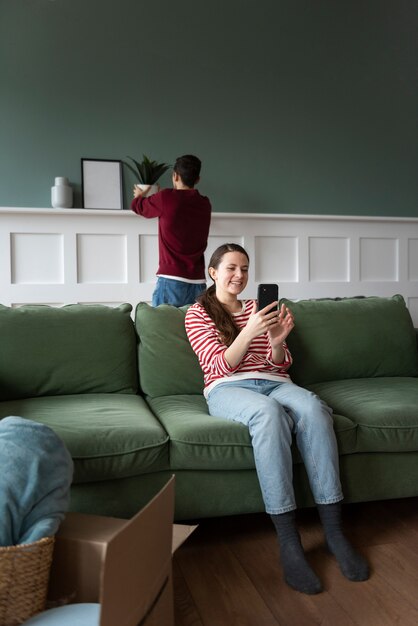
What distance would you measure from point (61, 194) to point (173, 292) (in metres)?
1.01

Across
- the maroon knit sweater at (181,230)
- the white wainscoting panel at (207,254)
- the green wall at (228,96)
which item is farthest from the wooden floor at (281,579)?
the green wall at (228,96)

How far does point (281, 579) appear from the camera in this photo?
1672 mm

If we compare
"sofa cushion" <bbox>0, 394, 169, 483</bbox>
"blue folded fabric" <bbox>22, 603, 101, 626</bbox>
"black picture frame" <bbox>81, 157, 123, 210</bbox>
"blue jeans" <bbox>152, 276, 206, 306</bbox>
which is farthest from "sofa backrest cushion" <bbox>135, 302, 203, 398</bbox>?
"black picture frame" <bbox>81, 157, 123, 210</bbox>

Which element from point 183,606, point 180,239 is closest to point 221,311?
point 183,606

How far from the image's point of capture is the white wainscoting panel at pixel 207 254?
363cm

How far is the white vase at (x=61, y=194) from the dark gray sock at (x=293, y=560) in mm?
2619

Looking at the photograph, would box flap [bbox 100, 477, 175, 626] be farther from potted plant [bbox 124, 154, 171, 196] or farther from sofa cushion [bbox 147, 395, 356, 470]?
potted plant [bbox 124, 154, 171, 196]

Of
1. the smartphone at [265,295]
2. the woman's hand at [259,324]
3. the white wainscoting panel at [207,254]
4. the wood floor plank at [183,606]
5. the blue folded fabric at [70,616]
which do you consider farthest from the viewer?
the white wainscoting panel at [207,254]

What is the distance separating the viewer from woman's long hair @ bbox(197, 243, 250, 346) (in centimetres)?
210

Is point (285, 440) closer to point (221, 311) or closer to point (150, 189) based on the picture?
point (221, 311)

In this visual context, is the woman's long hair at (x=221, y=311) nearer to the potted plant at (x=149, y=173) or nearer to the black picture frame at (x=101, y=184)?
the potted plant at (x=149, y=173)

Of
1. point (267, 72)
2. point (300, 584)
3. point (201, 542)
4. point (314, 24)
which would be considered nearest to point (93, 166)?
point (267, 72)

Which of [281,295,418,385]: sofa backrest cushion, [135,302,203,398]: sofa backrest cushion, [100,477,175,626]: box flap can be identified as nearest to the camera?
[100,477,175,626]: box flap

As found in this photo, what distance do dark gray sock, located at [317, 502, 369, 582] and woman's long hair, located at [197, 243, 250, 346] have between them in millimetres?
646
